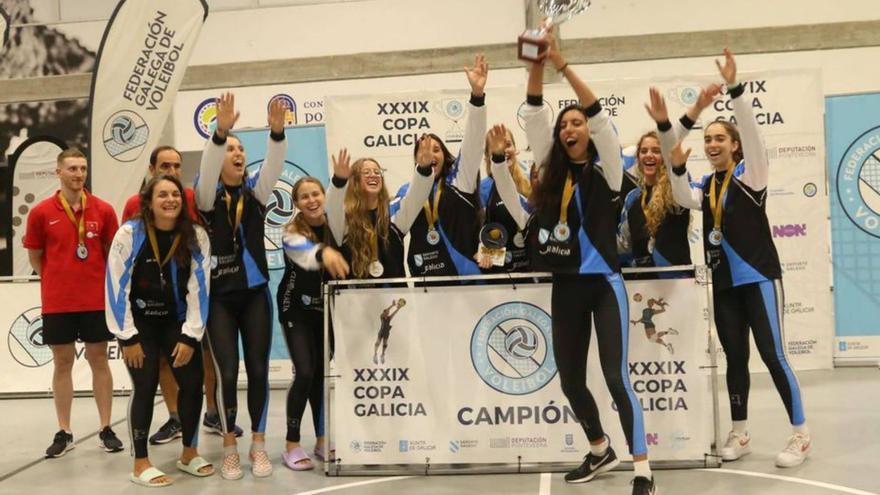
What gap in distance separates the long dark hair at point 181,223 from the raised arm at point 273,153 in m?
0.37

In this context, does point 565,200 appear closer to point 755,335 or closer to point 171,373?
point 755,335

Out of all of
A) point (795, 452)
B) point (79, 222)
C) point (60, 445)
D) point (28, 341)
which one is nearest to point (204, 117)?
point (28, 341)

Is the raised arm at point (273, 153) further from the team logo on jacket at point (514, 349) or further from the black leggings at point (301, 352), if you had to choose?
the team logo on jacket at point (514, 349)

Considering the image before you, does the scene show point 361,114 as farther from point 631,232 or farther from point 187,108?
point 187,108

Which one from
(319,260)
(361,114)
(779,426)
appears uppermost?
(361,114)

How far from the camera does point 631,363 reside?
12.4ft

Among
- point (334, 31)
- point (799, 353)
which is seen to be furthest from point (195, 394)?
point (334, 31)

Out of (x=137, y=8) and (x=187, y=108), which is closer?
(x=137, y=8)

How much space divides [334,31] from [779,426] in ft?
23.6

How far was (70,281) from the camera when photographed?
4676 mm

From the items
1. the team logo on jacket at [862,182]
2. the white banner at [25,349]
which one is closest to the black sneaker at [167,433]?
the white banner at [25,349]

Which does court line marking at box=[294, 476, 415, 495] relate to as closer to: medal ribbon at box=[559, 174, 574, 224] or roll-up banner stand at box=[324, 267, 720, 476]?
roll-up banner stand at box=[324, 267, 720, 476]

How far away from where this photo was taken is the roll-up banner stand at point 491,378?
3.77 meters

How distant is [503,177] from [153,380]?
1.94m
